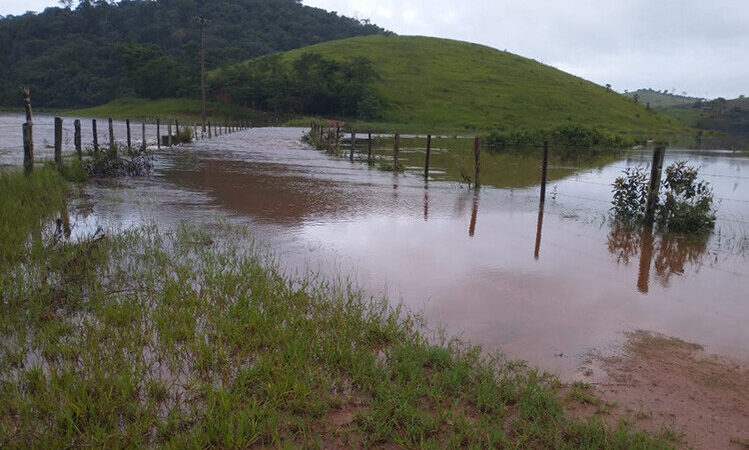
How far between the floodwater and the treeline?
58.3 metres

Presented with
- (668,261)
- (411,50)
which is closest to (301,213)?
(668,261)

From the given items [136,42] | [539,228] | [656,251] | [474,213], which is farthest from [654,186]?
[136,42]

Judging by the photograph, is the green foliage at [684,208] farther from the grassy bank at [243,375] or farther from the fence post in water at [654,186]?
the grassy bank at [243,375]

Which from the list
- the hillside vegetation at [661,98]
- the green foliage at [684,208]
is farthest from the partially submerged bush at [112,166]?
the hillside vegetation at [661,98]

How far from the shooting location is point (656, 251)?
9.27 meters

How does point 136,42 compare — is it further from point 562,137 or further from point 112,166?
point 112,166

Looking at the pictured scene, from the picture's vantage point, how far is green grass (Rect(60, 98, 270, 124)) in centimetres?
7550

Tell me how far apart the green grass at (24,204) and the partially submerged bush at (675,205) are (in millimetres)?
10642

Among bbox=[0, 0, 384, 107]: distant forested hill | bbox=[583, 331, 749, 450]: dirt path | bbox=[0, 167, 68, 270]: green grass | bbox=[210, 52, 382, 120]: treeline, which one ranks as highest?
bbox=[0, 0, 384, 107]: distant forested hill

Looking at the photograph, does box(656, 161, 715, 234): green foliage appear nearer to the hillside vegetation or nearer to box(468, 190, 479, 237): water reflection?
box(468, 190, 479, 237): water reflection

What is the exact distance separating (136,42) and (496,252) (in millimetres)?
127587

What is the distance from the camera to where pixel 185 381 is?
4.07m

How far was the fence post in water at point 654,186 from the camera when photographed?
10531 mm

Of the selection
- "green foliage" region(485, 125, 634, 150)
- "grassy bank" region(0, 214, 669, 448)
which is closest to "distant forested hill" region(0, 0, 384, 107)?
"green foliage" region(485, 125, 634, 150)
